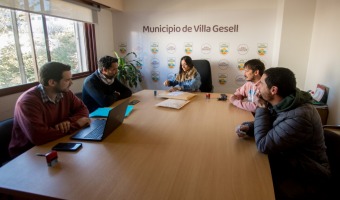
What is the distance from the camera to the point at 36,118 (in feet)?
4.51

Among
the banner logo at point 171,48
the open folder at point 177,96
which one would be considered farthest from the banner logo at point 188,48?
the open folder at point 177,96

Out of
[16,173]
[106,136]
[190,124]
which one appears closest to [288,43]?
[190,124]

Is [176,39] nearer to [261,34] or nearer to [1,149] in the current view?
[261,34]

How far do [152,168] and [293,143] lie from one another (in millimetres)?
731

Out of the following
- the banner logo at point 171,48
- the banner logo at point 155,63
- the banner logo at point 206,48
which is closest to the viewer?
the banner logo at point 206,48

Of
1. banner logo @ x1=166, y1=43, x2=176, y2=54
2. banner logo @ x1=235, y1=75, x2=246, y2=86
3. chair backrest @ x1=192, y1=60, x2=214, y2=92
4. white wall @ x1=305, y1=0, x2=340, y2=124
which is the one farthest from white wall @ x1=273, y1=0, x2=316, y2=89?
banner logo @ x1=166, y1=43, x2=176, y2=54

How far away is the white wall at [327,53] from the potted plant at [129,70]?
9.47ft

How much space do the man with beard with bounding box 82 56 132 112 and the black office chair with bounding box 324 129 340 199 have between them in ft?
5.93

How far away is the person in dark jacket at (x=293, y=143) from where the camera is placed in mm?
1134

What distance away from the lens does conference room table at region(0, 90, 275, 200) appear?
89 cm

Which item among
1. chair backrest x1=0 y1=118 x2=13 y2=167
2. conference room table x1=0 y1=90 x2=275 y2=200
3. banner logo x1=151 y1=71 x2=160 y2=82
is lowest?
chair backrest x1=0 y1=118 x2=13 y2=167

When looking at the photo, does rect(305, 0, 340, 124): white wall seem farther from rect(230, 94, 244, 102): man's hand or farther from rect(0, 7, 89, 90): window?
rect(0, 7, 89, 90): window

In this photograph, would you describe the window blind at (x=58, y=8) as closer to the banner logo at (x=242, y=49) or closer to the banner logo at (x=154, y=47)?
the banner logo at (x=154, y=47)

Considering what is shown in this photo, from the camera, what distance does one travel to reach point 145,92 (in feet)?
9.24
